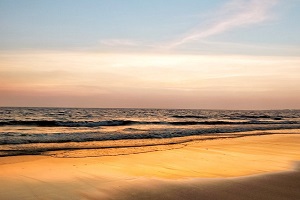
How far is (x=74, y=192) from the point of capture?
22.2 feet

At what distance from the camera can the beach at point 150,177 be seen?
659 centimetres

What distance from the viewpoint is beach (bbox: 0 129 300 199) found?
21.6 ft

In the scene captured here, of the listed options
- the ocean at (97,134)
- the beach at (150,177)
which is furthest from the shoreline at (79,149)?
the beach at (150,177)

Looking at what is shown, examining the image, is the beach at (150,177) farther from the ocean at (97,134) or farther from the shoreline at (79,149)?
the ocean at (97,134)

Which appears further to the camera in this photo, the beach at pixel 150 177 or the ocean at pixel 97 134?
the ocean at pixel 97 134

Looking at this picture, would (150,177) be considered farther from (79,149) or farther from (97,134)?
(97,134)

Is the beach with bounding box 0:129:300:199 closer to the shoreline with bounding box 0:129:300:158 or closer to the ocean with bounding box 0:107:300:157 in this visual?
the shoreline with bounding box 0:129:300:158

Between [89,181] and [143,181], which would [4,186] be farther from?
[143,181]

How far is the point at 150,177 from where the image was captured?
8219 mm

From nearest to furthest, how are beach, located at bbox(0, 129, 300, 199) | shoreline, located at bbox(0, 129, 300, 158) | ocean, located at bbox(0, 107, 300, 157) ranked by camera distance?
beach, located at bbox(0, 129, 300, 199) < shoreline, located at bbox(0, 129, 300, 158) < ocean, located at bbox(0, 107, 300, 157)


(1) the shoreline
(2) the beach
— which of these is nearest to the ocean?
(1) the shoreline

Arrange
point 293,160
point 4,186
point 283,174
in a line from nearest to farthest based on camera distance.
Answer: point 4,186
point 283,174
point 293,160

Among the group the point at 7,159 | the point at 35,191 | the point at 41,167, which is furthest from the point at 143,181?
the point at 7,159

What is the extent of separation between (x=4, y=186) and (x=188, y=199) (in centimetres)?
407
